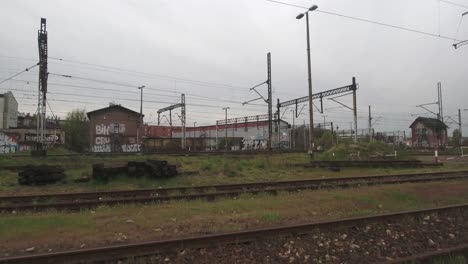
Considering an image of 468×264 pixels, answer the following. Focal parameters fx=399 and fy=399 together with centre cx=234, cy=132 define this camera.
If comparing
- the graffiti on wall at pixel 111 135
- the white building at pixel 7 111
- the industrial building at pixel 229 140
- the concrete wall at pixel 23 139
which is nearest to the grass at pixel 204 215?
the industrial building at pixel 229 140

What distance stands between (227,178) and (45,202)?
1004 cm

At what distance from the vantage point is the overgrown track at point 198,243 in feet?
20.8

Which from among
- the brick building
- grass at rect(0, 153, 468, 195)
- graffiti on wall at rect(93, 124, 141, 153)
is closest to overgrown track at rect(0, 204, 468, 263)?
grass at rect(0, 153, 468, 195)

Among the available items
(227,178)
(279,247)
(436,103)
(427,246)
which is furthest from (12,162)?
(436,103)

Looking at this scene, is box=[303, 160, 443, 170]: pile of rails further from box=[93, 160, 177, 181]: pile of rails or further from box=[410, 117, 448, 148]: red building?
box=[410, 117, 448, 148]: red building

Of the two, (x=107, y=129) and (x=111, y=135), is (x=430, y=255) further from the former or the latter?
(x=107, y=129)

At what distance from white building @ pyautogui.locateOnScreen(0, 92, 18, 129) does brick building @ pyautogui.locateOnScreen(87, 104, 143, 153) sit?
52.3ft

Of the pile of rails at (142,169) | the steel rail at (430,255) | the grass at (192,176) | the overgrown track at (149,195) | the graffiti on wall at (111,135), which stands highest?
the graffiti on wall at (111,135)

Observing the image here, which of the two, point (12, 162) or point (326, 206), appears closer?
point (326, 206)

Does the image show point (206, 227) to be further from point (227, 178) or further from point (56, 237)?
point (227, 178)

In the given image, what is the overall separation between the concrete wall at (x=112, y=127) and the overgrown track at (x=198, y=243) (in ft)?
248

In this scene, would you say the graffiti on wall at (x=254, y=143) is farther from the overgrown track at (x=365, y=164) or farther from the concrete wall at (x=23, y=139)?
the overgrown track at (x=365, y=164)

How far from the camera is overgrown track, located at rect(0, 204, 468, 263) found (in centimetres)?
634

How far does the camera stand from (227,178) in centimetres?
2072
